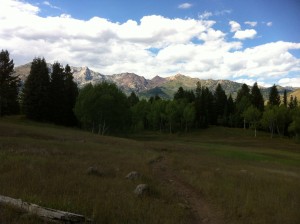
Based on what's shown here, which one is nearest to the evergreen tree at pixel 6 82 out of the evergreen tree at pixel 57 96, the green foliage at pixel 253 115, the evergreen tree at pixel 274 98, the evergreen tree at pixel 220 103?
the evergreen tree at pixel 57 96

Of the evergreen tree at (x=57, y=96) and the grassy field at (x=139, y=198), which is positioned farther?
the evergreen tree at (x=57, y=96)

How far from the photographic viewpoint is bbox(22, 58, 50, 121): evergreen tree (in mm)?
77812

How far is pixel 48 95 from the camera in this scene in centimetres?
8031

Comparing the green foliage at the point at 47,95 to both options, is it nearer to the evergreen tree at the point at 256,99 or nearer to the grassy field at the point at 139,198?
the grassy field at the point at 139,198

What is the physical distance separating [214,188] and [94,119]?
198 ft

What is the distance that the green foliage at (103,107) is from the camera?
75312 millimetres

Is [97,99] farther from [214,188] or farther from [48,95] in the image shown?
[214,188]

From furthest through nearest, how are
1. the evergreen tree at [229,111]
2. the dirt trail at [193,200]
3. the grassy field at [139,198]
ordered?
the evergreen tree at [229,111], the dirt trail at [193,200], the grassy field at [139,198]

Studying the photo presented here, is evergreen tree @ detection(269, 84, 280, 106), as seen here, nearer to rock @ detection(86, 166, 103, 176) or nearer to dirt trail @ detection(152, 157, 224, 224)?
dirt trail @ detection(152, 157, 224, 224)

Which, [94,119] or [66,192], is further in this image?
[94,119]

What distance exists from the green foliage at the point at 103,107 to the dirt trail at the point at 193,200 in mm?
52829

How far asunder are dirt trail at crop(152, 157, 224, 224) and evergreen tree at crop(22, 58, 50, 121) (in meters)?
59.6

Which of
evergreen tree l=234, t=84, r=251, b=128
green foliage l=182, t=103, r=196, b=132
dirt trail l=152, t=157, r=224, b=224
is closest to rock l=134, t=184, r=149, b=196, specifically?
dirt trail l=152, t=157, r=224, b=224

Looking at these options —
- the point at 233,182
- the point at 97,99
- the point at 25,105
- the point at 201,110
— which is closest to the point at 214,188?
the point at 233,182
